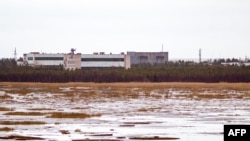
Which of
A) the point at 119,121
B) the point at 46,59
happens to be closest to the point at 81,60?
the point at 46,59

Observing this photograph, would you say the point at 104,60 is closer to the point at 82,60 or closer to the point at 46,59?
the point at 82,60

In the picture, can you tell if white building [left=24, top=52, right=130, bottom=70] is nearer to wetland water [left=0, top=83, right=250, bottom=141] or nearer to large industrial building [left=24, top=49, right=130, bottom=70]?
large industrial building [left=24, top=49, right=130, bottom=70]

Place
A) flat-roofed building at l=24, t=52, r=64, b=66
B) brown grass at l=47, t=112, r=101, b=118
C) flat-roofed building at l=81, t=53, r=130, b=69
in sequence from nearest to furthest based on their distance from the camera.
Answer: brown grass at l=47, t=112, r=101, b=118 → flat-roofed building at l=81, t=53, r=130, b=69 → flat-roofed building at l=24, t=52, r=64, b=66

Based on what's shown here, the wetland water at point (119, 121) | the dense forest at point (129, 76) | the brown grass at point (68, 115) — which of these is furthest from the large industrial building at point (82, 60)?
the brown grass at point (68, 115)

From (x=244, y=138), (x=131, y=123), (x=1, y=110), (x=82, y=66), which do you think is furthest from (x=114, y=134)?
(x=82, y=66)

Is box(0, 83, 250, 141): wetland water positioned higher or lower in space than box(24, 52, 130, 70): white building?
lower

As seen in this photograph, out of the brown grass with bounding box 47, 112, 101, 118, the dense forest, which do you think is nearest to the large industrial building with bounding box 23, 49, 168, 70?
the dense forest

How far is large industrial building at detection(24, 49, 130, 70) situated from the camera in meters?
154

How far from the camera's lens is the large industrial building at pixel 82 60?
154375 millimetres

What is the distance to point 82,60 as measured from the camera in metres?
156

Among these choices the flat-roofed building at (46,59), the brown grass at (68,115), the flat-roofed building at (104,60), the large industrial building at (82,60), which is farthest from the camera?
the flat-roofed building at (46,59)

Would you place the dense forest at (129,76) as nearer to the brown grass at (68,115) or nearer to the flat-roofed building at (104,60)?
the flat-roofed building at (104,60)

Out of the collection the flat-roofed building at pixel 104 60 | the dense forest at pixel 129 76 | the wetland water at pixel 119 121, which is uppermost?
the flat-roofed building at pixel 104 60

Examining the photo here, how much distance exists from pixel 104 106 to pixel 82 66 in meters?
99.5
